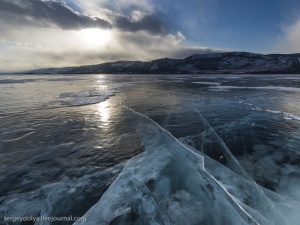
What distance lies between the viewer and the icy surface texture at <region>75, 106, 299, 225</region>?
4.56m

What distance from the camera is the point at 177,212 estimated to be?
4723 mm

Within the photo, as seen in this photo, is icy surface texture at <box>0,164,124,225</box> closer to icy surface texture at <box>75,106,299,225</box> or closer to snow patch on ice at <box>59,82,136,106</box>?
icy surface texture at <box>75,106,299,225</box>

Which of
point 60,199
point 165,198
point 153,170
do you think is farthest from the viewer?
point 153,170

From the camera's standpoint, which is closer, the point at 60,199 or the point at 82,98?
the point at 60,199

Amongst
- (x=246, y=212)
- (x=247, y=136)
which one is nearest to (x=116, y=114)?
(x=247, y=136)

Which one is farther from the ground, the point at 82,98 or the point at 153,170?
the point at 153,170

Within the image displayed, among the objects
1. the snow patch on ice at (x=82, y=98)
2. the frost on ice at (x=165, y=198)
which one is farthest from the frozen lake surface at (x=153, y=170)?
the snow patch on ice at (x=82, y=98)

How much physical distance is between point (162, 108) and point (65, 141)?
865 cm

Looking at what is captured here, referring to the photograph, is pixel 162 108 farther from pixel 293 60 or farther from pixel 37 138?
pixel 293 60

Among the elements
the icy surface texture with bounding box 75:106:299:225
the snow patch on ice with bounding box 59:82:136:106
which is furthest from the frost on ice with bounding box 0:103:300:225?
the snow patch on ice with bounding box 59:82:136:106

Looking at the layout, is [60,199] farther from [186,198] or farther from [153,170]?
[186,198]

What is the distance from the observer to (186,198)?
5.19 meters

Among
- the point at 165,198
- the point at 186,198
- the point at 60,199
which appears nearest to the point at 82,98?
the point at 60,199

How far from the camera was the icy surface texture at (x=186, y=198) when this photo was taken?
4559mm
